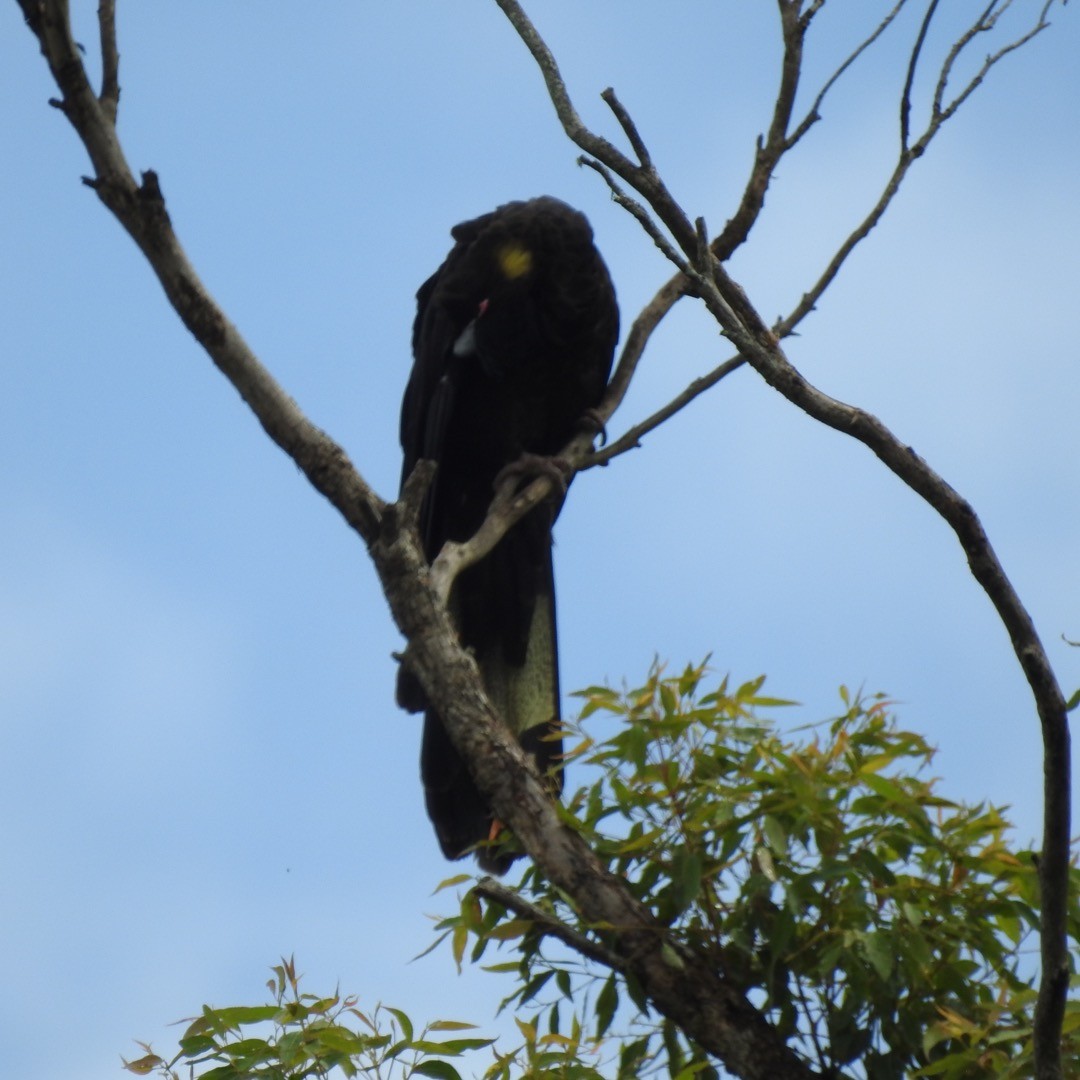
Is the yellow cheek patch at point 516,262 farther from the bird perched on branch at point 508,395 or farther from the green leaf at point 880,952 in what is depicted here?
the green leaf at point 880,952

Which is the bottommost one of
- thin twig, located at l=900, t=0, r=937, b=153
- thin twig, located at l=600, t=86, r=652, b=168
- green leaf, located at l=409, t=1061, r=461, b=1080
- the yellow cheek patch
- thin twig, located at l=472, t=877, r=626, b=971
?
green leaf, located at l=409, t=1061, r=461, b=1080

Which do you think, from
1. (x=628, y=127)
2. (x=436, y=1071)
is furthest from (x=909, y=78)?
(x=436, y=1071)

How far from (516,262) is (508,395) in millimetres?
412

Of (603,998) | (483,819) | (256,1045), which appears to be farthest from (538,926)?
(483,819)

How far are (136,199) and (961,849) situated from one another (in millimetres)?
1836

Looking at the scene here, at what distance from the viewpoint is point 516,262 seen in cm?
420

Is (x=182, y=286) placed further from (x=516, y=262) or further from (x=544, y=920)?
(x=516, y=262)

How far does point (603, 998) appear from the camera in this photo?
239 cm

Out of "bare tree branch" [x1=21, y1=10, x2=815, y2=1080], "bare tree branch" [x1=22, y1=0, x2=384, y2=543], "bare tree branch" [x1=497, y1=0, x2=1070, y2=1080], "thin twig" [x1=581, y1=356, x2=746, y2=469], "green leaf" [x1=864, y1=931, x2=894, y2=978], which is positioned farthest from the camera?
"thin twig" [x1=581, y1=356, x2=746, y2=469]

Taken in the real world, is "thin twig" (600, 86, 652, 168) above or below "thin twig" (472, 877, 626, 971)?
above

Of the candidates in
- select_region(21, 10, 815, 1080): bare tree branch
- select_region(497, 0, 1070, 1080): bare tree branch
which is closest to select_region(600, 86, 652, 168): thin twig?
select_region(497, 0, 1070, 1080): bare tree branch

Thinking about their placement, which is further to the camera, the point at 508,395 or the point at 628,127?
the point at 508,395

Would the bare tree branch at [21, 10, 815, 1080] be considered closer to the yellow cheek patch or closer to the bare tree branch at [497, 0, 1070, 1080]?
the bare tree branch at [497, 0, 1070, 1080]

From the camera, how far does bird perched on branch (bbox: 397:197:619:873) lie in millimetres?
4145
